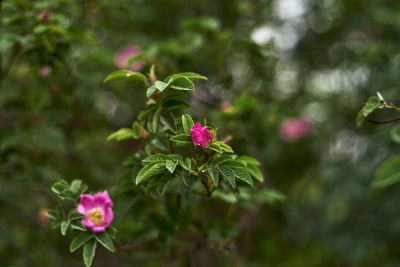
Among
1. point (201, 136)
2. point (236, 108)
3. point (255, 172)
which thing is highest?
point (201, 136)

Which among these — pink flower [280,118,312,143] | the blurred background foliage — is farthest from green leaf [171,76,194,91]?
pink flower [280,118,312,143]

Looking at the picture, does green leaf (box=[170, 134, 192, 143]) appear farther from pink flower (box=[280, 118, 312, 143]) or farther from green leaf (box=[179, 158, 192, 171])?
pink flower (box=[280, 118, 312, 143])

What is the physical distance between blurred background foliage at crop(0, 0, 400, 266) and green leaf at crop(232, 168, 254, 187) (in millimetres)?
501

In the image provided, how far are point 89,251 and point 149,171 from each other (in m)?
0.32

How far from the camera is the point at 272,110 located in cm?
221

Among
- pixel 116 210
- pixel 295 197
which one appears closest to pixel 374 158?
pixel 295 197

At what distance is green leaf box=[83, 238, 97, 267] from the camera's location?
3.72 ft

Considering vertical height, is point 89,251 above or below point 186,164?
below

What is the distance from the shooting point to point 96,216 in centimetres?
118

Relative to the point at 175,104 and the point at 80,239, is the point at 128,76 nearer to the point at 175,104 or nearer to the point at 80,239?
the point at 175,104

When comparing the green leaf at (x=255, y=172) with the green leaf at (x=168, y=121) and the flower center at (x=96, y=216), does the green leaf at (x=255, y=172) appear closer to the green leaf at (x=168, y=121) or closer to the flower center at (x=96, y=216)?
the green leaf at (x=168, y=121)

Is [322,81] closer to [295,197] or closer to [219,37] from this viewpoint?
[295,197]

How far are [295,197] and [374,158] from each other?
883 mm

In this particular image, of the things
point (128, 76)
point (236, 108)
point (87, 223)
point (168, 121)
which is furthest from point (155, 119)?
point (236, 108)
